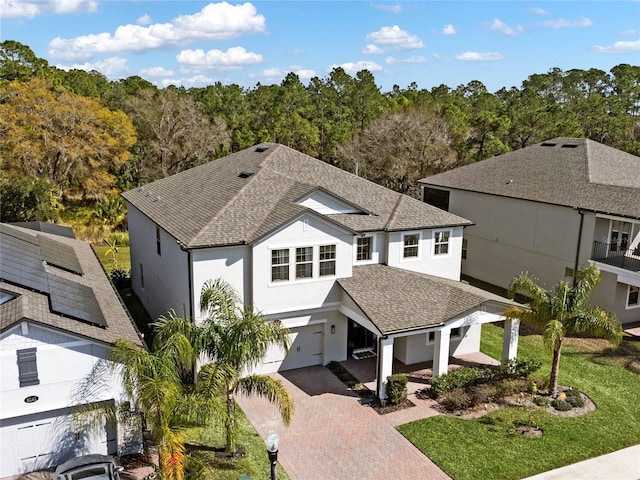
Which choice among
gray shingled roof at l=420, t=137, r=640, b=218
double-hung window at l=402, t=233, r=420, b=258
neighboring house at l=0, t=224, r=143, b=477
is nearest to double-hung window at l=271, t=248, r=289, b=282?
neighboring house at l=0, t=224, r=143, b=477

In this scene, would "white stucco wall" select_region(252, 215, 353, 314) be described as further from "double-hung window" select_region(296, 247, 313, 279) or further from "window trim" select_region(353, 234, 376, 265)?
"window trim" select_region(353, 234, 376, 265)

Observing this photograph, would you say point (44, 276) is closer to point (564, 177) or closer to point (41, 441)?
point (41, 441)

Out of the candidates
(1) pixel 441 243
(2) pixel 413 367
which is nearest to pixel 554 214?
(1) pixel 441 243

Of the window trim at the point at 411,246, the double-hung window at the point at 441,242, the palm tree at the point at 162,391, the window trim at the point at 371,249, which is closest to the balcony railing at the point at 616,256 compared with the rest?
the double-hung window at the point at 441,242

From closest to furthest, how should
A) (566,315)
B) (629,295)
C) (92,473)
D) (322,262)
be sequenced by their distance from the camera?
(92,473) < (566,315) < (322,262) < (629,295)

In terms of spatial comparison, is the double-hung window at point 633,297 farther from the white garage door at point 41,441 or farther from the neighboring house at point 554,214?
the white garage door at point 41,441

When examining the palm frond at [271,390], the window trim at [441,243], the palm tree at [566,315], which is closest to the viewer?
the palm frond at [271,390]
